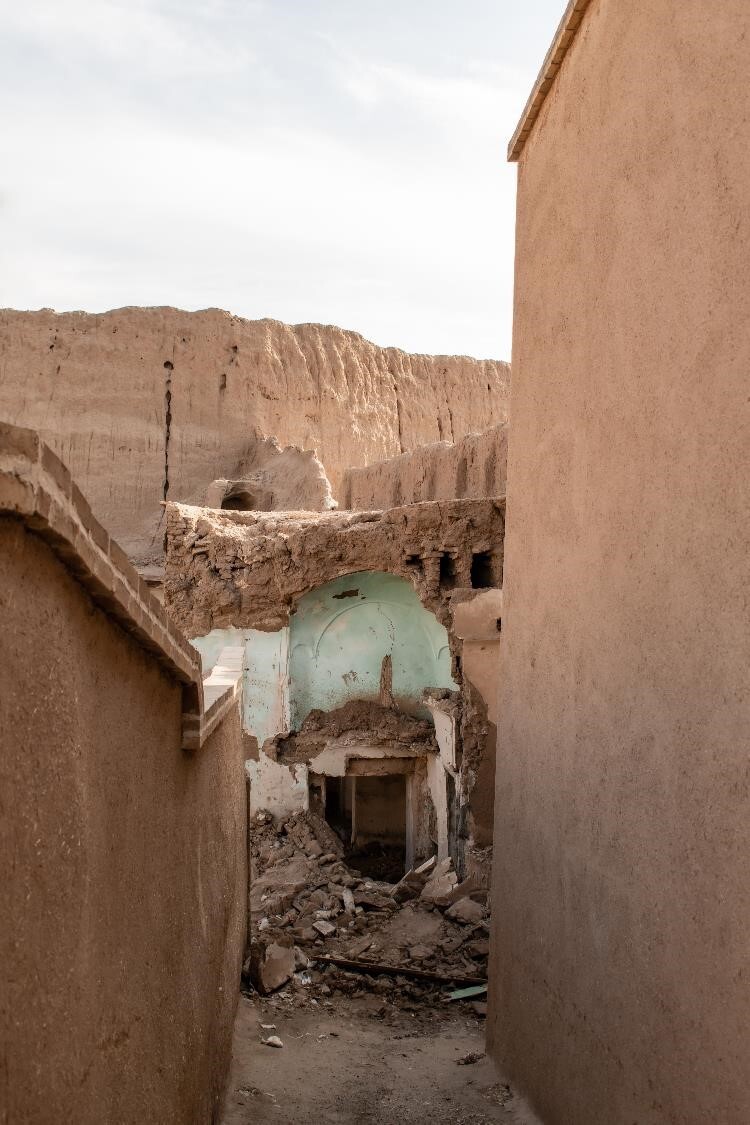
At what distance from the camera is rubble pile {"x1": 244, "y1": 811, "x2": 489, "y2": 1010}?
694 cm

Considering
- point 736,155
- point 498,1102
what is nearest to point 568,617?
point 736,155

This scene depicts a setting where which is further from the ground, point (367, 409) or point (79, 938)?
point (367, 409)

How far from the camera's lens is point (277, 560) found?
484 inches

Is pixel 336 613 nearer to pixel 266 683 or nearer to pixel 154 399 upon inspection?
pixel 266 683

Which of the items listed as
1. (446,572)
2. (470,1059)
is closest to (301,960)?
(470,1059)

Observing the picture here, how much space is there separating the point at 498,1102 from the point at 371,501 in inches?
538

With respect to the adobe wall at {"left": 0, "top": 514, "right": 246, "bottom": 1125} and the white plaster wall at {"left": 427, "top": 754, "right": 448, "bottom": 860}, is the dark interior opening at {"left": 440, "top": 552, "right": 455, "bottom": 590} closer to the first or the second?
the white plaster wall at {"left": 427, "top": 754, "right": 448, "bottom": 860}

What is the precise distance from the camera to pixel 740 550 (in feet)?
7.89

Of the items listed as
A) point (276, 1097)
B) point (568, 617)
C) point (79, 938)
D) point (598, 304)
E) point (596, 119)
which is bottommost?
point (276, 1097)

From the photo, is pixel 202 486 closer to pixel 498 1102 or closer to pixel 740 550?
pixel 498 1102

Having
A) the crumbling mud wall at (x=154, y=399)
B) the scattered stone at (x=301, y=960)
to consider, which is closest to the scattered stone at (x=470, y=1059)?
the scattered stone at (x=301, y=960)

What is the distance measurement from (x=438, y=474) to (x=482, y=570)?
3.84 m

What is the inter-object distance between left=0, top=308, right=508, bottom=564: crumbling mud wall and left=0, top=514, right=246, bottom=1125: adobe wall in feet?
68.4

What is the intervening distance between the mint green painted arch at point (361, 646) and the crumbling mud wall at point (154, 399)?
11.2 m
